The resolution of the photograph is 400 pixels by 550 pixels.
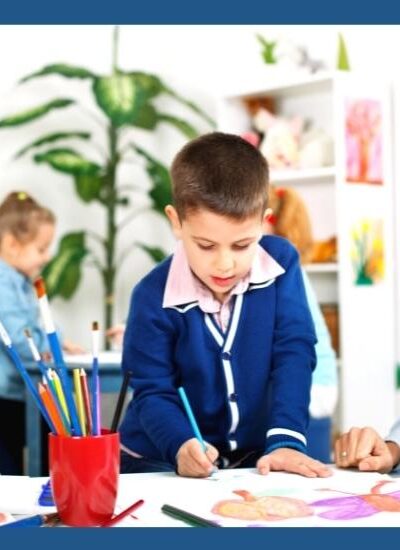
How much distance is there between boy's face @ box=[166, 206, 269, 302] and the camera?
140 centimetres

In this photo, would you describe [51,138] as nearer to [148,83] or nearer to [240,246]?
[148,83]

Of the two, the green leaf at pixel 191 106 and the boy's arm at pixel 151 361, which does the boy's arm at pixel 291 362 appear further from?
the green leaf at pixel 191 106

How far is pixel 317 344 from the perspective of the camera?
222 centimetres

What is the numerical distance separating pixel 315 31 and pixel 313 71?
23 centimetres

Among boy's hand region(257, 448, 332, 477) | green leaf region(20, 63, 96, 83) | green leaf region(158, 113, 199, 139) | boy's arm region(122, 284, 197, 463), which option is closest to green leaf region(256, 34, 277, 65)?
green leaf region(158, 113, 199, 139)

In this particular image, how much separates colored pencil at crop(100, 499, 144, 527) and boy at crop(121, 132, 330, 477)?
30 centimetres

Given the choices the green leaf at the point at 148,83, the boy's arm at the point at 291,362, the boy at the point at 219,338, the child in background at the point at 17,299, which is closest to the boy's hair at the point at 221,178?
the boy at the point at 219,338

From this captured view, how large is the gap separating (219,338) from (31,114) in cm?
275

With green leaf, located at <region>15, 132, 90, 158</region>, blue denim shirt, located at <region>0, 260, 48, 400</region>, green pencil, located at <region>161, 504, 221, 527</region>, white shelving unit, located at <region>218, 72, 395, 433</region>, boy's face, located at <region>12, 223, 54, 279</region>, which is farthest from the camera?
green leaf, located at <region>15, 132, 90, 158</region>

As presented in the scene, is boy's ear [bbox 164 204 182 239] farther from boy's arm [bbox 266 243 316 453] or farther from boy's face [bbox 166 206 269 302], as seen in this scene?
boy's arm [bbox 266 243 316 453]

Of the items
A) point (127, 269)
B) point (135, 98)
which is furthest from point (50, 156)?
point (127, 269)

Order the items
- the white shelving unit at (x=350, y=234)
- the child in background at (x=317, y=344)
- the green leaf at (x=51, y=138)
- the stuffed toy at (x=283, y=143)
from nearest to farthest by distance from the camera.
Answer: the child in background at (x=317, y=344) < the white shelving unit at (x=350, y=234) < the stuffed toy at (x=283, y=143) < the green leaf at (x=51, y=138)

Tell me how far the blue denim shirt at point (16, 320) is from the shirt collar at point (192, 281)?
143 cm

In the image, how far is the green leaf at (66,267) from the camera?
4.21 m
